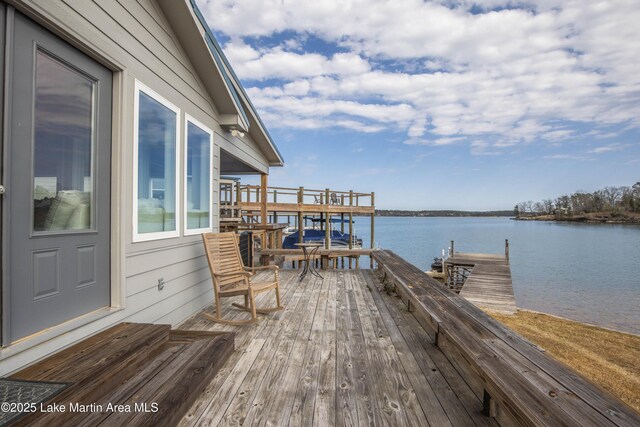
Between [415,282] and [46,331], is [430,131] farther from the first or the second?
[46,331]

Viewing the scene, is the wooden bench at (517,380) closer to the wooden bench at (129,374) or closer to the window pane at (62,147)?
the wooden bench at (129,374)

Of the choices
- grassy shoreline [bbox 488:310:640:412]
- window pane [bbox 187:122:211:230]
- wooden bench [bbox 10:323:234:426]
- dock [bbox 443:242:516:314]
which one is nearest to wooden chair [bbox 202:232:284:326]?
window pane [bbox 187:122:211:230]

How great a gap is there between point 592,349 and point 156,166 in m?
9.25

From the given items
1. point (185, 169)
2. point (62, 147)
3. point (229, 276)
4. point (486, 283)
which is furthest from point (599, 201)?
point (62, 147)

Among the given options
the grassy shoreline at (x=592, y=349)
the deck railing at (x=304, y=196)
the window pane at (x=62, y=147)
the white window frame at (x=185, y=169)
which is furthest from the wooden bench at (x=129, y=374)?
the deck railing at (x=304, y=196)

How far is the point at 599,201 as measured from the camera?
70.2 metres

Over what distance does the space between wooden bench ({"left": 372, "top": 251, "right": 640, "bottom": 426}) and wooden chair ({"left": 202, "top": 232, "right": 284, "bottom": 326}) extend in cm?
190

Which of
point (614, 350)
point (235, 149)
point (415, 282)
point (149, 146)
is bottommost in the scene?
point (614, 350)

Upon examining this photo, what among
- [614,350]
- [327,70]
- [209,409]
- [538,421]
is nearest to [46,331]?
[209,409]

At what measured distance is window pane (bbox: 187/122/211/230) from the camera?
377 cm

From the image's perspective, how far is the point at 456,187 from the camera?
38906mm

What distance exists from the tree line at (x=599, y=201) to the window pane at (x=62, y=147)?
88605mm

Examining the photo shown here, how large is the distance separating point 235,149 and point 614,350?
9.26m

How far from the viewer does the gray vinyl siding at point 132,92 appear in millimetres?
2051
